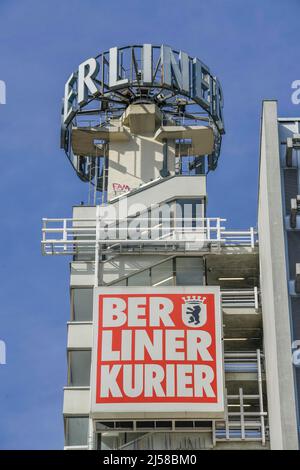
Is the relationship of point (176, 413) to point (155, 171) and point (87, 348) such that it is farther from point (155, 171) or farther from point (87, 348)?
point (155, 171)

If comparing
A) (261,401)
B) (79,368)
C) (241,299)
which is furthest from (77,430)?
(241,299)

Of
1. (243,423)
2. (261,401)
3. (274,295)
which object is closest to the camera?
(274,295)

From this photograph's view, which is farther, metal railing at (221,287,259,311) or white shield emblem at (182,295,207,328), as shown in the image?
metal railing at (221,287,259,311)

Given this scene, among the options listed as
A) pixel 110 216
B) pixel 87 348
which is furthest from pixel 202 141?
pixel 87 348

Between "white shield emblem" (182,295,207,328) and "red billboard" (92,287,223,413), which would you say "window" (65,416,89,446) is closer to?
"red billboard" (92,287,223,413)

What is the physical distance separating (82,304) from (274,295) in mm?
15462

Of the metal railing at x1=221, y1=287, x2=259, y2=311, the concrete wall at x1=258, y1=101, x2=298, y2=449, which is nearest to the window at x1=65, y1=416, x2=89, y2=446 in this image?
the concrete wall at x1=258, y1=101, x2=298, y2=449

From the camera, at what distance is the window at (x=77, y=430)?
78688mm

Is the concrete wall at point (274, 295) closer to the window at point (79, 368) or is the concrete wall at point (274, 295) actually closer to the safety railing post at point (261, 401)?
the safety railing post at point (261, 401)

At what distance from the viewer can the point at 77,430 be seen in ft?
259

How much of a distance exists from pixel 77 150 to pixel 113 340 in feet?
73.3

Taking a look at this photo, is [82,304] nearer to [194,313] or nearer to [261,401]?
[194,313]

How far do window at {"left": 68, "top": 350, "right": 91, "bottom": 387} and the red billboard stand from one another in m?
Answer: 3.02

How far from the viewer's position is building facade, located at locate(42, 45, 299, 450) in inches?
2963
